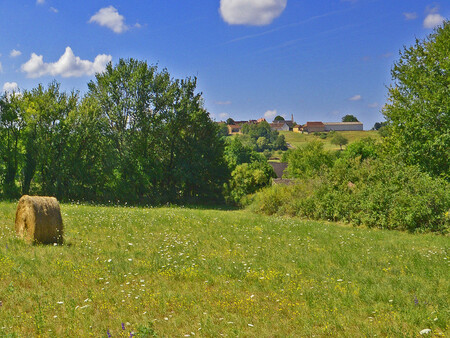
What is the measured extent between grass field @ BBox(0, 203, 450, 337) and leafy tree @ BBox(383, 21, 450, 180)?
1379cm

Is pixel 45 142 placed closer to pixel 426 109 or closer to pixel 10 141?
pixel 10 141

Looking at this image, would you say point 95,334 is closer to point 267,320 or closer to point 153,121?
point 267,320

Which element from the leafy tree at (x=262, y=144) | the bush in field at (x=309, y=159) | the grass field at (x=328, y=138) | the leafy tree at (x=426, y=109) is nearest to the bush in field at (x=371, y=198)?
the leafy tree at (x=426, y=109)

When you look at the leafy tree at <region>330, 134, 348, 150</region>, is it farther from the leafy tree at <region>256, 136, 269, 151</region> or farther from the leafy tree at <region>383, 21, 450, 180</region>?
the leafy tree at <region>383, 21, 450, 180</region>

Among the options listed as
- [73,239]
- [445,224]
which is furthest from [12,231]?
[445,224]

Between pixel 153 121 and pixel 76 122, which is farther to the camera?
pixel 153 121

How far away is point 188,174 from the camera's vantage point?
1547 inches

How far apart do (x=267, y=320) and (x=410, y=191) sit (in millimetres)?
18241

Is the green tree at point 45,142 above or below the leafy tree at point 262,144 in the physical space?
below

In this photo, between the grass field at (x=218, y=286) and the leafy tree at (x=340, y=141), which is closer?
the grass field at (x=218, y=286)

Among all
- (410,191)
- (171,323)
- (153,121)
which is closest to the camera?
(171,323)

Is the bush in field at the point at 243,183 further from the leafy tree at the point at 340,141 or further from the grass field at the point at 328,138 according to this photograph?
the leafy tree at the point at 340,141

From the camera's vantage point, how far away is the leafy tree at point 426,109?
2572 centimetres

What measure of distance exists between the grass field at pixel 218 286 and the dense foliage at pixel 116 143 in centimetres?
2073
